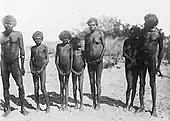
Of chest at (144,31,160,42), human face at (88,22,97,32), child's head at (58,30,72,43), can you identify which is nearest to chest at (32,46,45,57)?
child's head at (58,30,72,43)

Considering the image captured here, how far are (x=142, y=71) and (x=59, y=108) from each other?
87.1 inches

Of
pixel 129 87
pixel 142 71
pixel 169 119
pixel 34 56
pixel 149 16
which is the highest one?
pixel 149 16

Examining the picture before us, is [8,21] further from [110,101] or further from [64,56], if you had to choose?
[110,101]

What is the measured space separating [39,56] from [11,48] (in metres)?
0.65

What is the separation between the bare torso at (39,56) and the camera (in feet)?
19.2

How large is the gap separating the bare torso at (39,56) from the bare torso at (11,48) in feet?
1.51

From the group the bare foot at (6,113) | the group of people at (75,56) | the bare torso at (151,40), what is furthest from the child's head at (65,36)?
the bare foot at (6,113)

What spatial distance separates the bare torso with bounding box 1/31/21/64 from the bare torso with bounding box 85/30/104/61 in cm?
165

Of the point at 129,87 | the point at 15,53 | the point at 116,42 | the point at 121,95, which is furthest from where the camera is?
the point at 116,42

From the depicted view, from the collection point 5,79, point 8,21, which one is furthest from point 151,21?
point 5,79

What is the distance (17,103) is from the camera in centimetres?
668

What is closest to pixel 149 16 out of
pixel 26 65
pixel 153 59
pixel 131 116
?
pixel 153 59

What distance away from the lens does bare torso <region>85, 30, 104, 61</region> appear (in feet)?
20.1

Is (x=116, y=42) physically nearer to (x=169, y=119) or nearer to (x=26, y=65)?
(x=26, y=65)
